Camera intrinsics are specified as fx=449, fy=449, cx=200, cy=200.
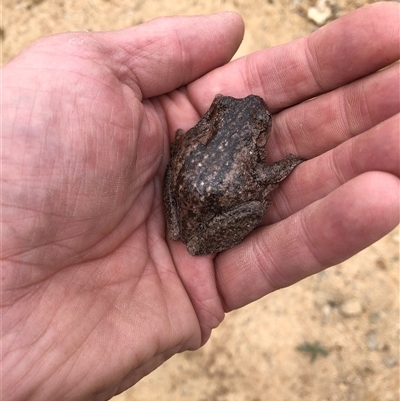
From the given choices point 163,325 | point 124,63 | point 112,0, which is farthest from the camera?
point 112,0

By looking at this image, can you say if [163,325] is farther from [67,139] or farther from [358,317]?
[358,317]

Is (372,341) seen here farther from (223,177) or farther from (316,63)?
(316,63)

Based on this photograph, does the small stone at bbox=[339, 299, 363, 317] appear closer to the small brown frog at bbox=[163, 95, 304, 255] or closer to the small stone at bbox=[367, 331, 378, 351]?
the small stone at bbox=[367, 331, 378, 351]

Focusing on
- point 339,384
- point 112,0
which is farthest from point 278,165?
point 112,0

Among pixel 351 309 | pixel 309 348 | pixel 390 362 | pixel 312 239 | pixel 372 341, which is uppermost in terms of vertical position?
pixel 312 239

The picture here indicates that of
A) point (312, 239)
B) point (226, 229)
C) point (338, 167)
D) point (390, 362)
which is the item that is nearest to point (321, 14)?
point (338, 167)

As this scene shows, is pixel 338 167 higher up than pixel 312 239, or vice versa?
pixel 338 167

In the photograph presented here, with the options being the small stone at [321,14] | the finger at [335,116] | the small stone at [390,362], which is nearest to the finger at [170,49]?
the finger at [335,116]
